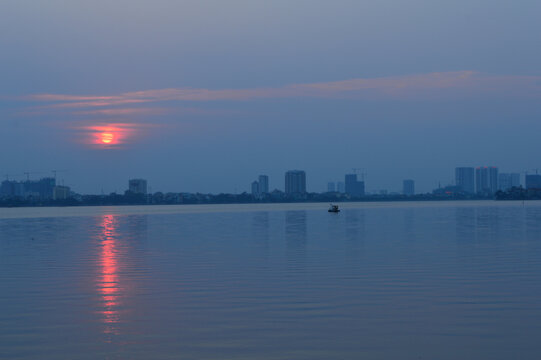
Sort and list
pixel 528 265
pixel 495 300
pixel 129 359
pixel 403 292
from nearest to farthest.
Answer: pixel 129 359, pixel 495 300, pixel 403 292, pixel 528 265

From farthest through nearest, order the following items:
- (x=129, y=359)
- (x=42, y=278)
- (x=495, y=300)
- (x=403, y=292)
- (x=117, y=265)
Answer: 1. (x=117, y=265)
2. (x=42, y=278)
3. (x=403, y=292)
4. (x=495, y=300)
5. (x=129, y=359)

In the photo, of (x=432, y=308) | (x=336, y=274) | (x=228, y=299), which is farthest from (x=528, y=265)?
(x=228, y=299)

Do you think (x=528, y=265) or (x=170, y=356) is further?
(x=528, y=265)

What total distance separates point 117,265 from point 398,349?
29798 millimetres

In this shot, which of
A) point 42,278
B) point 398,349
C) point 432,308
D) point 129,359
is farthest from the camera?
point 42,278

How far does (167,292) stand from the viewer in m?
33.6

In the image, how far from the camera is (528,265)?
143 feet


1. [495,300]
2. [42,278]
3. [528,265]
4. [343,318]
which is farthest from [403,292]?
[42,278]

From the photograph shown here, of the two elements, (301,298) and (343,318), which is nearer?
(343,318)

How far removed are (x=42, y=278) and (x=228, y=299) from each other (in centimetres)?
1420

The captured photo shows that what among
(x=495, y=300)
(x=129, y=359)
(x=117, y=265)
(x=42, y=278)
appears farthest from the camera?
(x=117, y=265)

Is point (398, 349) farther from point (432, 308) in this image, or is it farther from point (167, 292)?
point (167, 292)

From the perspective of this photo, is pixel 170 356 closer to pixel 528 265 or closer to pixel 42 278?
pixel 42 278

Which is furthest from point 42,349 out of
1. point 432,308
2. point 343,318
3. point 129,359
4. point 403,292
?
point 403,292
